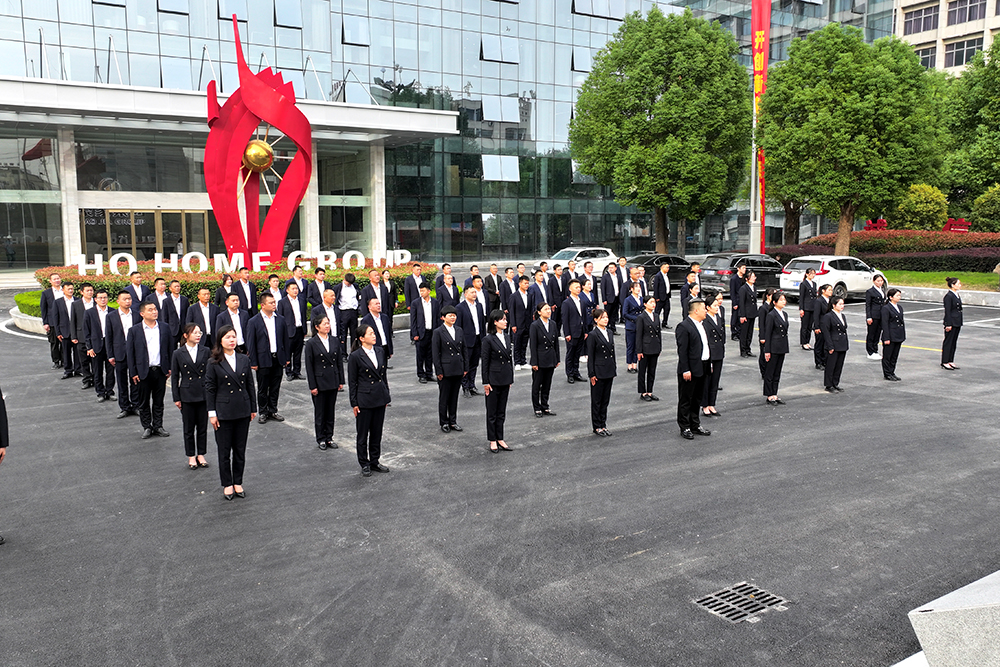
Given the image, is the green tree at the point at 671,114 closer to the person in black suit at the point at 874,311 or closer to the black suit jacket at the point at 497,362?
the person in black suit at the point at 874,311

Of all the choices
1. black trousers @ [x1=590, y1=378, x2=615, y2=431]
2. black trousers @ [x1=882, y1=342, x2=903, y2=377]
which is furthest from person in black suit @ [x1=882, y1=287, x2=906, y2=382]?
black trousers @ [x1=590, y1=378, x2=615, y2=431]

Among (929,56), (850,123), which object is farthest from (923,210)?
(929,56)

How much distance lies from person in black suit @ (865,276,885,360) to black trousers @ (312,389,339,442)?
1010 centimetres

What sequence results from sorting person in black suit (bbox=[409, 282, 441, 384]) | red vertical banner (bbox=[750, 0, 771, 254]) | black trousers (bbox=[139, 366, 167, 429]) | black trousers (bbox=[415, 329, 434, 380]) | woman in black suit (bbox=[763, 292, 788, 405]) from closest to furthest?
black trousers (bbox=[139, 366, 167, 429]) < woman in black suit (bbox=[763, 292, 788, 405]) < person in black suit (bbox=[409, 282, 441, 384]) < black trousers (bbox=[415, 329, 434, 380]) < red vertical banner (bbox=[750, 0, 771, 254])

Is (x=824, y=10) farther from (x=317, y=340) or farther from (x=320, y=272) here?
(x=317, y=340)

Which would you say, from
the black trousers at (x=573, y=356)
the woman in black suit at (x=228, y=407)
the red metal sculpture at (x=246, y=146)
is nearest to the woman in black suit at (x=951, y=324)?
the black trousers at (x=573, y=356)

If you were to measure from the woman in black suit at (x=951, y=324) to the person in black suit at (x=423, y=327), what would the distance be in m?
8.85

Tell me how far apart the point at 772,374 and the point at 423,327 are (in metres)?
5.43

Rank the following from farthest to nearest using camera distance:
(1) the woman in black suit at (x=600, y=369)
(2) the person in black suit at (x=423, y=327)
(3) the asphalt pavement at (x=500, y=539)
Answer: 1. (2) the person in black suit at (x=423, y=327)
2. (1) the woman in black suit at (x=600, y=369)
3. (3) the asphalt pavement at (x=500, y=539)

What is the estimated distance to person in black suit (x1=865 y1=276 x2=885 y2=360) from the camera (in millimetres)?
14977

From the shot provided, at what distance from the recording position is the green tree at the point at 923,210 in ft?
126

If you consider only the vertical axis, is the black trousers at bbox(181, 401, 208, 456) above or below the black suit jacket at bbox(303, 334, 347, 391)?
below

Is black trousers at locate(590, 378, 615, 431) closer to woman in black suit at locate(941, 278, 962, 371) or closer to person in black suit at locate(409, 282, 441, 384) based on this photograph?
person in black suit at locate(409, 282, 441, 384)

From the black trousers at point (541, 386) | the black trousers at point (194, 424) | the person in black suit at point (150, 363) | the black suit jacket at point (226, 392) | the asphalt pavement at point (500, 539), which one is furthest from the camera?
the black trousers at point (541, 386)
